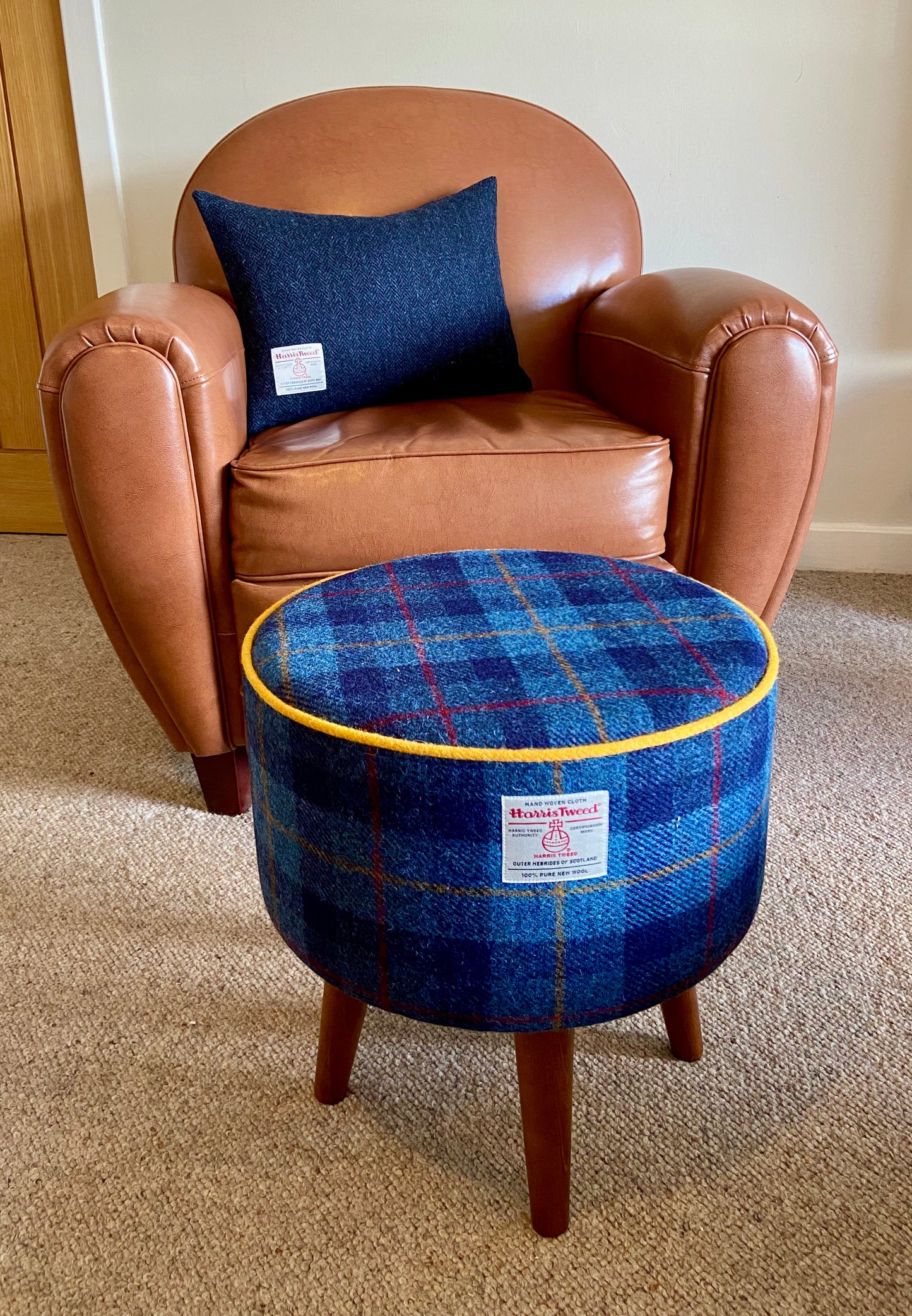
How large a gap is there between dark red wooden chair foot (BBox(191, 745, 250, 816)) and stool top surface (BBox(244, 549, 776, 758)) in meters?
0.53

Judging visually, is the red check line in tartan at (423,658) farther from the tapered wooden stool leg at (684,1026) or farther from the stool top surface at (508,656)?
the tapered wooden stool leg at (684,1026)

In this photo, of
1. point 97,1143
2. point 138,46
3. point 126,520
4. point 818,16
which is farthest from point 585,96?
point 97,1143

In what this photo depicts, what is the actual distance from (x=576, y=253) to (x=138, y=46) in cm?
99

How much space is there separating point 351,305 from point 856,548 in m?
1.29

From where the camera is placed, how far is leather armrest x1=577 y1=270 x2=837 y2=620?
1.33 meters

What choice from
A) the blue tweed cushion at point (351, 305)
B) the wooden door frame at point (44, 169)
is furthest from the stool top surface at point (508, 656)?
the wooden door frame at point (44, 169)

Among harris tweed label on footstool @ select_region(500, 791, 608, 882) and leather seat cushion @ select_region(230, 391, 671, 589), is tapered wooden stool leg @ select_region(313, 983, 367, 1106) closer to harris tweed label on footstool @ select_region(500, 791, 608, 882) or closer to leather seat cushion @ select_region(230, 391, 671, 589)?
harris tweed label on footstool @ select_region(500, 791, 608, 882)

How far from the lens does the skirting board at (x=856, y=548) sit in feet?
7.54

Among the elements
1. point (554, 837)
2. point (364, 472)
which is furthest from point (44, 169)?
point (554, 837)

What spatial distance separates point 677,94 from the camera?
6.73 ft

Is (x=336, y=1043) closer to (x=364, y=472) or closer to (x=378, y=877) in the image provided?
(x=378, y=877)

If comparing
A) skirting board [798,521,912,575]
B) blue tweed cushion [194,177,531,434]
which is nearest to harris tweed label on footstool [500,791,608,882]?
blue tweed cushion [194,177,531,434]

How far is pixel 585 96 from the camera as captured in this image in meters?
2.07

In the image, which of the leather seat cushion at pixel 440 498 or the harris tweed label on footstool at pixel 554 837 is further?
the leather seat cushion at pixel 440 498
